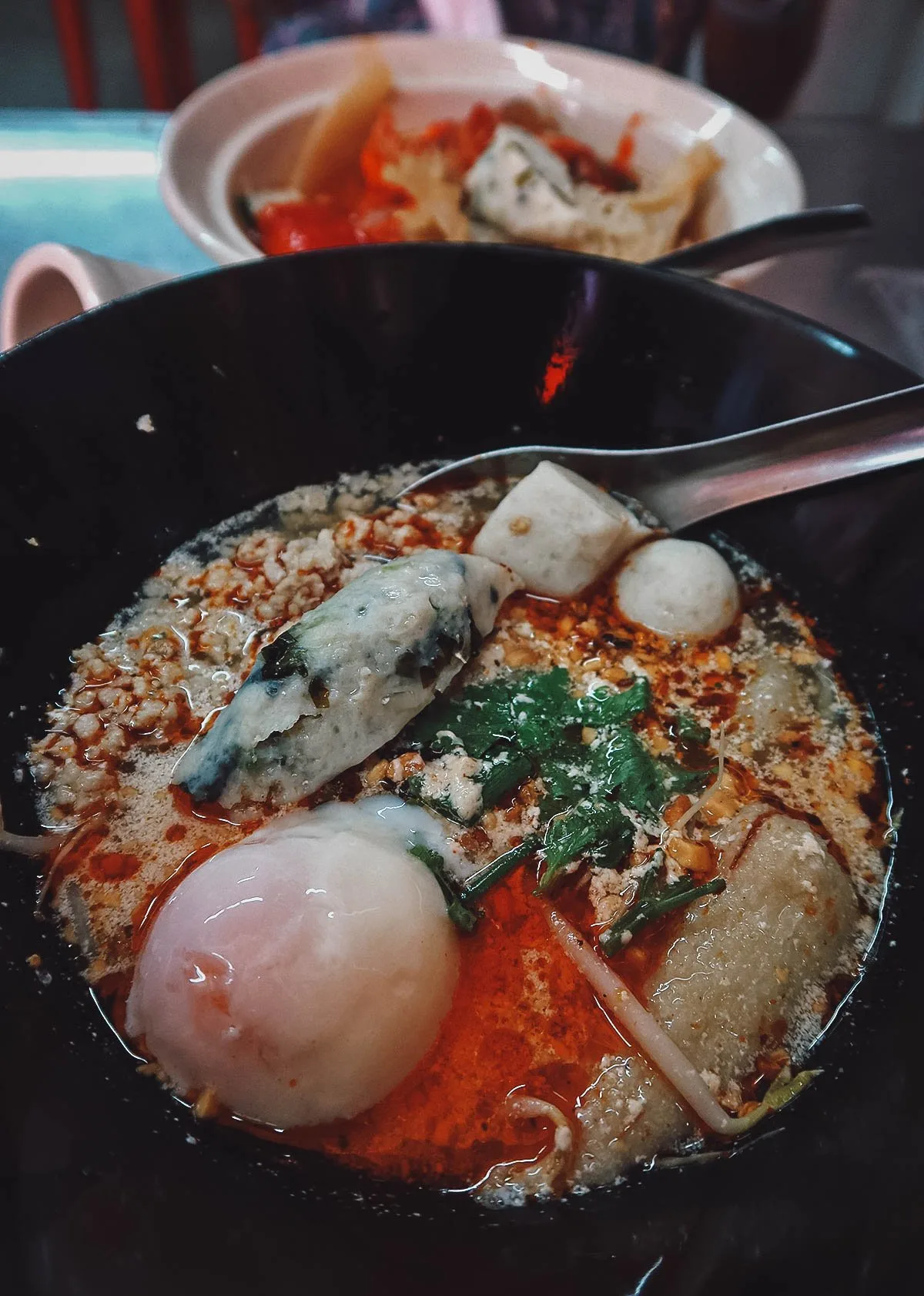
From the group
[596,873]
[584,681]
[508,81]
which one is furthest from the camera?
[508,81]

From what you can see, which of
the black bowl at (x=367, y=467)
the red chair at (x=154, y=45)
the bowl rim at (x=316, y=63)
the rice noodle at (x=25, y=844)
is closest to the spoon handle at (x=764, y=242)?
the bowl rim at (x=316, y=63)

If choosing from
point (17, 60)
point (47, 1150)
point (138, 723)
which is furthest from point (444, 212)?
point (17, 60)

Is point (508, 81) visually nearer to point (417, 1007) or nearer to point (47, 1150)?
point (417, 1007)

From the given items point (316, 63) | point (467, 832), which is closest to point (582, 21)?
point (316, 63)

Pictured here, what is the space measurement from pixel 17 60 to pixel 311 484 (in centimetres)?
294

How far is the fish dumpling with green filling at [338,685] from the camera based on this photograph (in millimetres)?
727

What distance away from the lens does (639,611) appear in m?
0.89

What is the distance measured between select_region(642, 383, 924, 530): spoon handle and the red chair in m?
2.03

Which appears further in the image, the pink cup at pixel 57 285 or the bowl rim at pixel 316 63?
the bowl rim at pixel 316 63

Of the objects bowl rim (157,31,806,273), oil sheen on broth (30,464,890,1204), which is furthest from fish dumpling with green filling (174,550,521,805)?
bowl rim (157,31,806,273)

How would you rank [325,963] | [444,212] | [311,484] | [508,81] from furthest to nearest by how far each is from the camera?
1. [508,81]
2. [444,212]
3. [311,484]
4. [325,963]

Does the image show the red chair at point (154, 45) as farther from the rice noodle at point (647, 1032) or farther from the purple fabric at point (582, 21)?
the rice noodle at point (647, 1032)

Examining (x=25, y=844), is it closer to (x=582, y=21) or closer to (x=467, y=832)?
(x=467, y=832)

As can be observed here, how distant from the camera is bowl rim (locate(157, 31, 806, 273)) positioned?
45.9 inches
